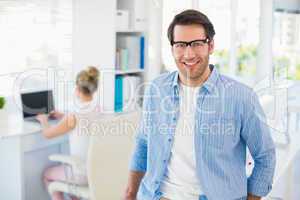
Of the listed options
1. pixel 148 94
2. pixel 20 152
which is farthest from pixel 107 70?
pixel 148 94

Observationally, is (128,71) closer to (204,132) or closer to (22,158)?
(22,158)

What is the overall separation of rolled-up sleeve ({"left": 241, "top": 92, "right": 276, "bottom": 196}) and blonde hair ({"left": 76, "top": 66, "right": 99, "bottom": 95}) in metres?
1.60

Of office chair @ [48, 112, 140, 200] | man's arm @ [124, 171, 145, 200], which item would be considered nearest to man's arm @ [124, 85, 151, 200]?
man's arm @ [124, 171, 145, 200]

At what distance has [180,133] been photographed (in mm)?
1601

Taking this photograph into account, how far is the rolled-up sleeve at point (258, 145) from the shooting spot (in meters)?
1.50

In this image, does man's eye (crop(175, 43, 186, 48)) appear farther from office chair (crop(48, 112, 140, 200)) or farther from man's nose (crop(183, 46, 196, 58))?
office chair (crop(48, 112, 140, 200))

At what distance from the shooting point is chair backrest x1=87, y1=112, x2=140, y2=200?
8.48 ft

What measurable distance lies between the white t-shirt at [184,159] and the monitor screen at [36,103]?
1.68m

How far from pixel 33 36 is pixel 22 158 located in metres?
1.02

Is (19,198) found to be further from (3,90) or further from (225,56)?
(225,56)

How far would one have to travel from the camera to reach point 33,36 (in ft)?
11.0

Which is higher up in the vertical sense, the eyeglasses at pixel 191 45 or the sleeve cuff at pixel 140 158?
the eyeglasses at pixel 191 45

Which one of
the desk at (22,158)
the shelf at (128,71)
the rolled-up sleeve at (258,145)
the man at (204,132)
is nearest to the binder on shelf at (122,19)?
the shelf at (128,71)

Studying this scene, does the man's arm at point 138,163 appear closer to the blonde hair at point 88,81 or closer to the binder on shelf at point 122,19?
the blonde hair at point 88,81
